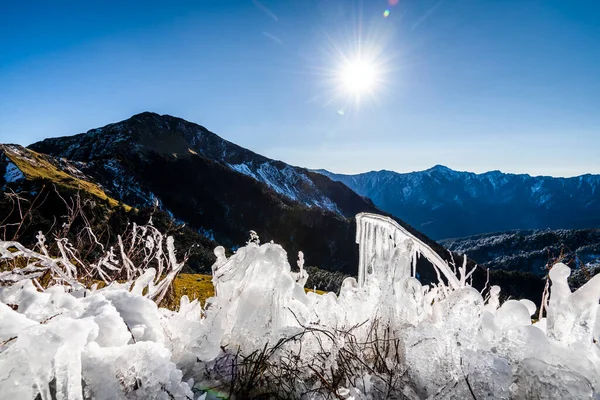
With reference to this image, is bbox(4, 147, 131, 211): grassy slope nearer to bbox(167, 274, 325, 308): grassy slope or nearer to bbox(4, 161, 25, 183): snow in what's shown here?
bbox(4, 161, 25, 183): snow

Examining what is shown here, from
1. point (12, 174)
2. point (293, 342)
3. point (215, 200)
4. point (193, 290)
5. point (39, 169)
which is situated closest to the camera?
point (293, 342)

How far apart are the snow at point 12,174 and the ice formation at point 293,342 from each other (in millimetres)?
68252

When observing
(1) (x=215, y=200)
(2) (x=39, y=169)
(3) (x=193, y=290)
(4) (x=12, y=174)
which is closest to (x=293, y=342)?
(3) (x=193, y=290)

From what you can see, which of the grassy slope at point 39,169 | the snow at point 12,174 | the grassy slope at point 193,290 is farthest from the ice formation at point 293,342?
the snow at point 12,174

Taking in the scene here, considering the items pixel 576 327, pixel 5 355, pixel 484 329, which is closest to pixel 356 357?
pixel 484 329

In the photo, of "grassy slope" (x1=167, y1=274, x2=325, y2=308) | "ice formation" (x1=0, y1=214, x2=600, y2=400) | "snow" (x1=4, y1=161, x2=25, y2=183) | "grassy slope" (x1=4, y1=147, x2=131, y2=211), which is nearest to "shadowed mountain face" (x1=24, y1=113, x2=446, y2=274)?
"grassy slope" (x1=4, y1=147, x2=131, y2=211)

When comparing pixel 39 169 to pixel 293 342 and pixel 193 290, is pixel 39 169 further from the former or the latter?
pixel 293 342

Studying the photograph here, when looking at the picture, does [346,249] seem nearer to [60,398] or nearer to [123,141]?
[123,141]

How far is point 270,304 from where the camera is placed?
2.05 m

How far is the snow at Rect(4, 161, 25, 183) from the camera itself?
55.3m

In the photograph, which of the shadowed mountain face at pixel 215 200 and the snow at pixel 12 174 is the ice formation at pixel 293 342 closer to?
the snow at pixel 12 174

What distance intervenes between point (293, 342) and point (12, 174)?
72.2 metres

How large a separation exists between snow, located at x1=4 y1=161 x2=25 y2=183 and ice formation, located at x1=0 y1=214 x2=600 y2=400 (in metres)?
68.3

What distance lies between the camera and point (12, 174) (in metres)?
57.0
